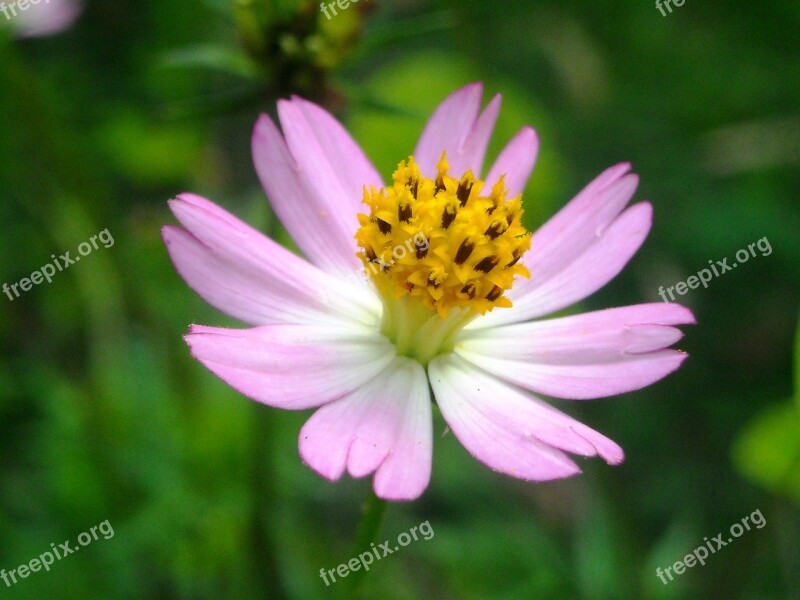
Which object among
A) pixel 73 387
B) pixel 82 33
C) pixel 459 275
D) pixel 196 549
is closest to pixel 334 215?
pixel 459 275

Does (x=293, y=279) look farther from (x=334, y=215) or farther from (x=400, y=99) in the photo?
(x=400, y=99)

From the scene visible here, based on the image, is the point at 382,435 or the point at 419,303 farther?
the point at 419,303

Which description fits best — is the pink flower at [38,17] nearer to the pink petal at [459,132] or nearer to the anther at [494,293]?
the pink petal at [459,132]

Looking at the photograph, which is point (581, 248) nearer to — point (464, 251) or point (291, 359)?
point (464, 251)

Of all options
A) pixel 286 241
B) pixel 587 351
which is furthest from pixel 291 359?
pixel 286 241

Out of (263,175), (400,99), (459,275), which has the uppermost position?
(400,99)

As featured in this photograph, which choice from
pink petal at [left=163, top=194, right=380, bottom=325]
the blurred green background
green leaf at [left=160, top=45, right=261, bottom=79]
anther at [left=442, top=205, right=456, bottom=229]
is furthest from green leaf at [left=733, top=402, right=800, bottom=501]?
green leaf at [left=160, top=45, right=261, bottom=79]

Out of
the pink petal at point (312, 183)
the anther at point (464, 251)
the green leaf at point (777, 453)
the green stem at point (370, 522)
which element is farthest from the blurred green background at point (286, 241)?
the green stem at point (370, 522)
